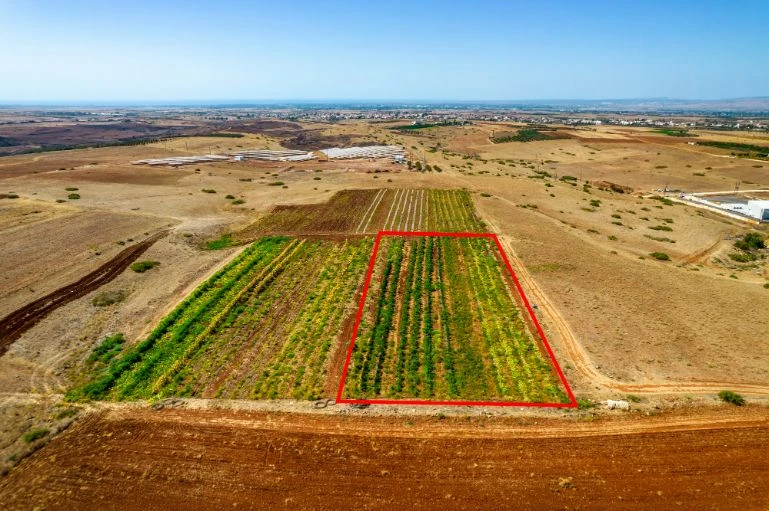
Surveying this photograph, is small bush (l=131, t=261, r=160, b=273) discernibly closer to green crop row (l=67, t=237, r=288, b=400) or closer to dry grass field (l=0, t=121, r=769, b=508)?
dry grass field (l=0, t=121, r=769, b=508)

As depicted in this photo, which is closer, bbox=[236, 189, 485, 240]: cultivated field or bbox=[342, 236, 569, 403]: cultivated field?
bbox=[342, 236, 569, 403]: cultivated field

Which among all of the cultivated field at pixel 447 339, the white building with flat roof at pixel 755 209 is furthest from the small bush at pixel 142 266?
the white building with flat roof at pixel 755 209

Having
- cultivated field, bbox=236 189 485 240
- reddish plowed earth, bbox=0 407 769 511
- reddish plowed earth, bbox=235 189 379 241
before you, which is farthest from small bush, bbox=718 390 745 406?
reddish plowed earth, bbox=235 189 379 241

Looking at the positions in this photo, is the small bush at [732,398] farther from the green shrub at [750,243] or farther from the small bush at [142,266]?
the small bush at [142,266]

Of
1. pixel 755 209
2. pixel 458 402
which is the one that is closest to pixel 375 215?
pixel 458 402

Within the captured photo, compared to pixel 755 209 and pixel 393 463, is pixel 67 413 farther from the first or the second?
pixel 755 209
